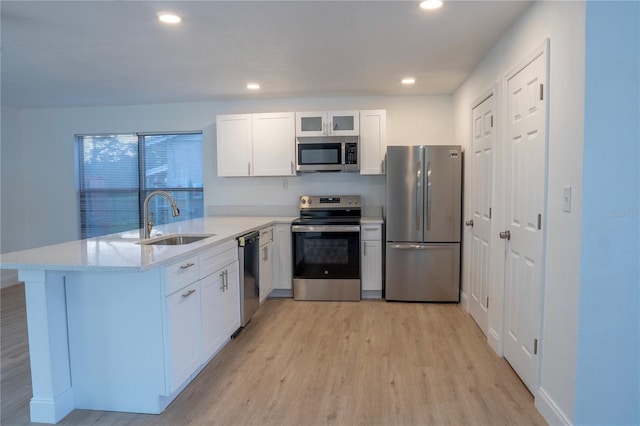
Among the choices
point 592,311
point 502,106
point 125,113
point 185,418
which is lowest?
point 185,418

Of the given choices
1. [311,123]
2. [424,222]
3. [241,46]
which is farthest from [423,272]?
[241,46]

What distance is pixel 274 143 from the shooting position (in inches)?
181

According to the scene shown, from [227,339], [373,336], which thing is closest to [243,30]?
[227,339]

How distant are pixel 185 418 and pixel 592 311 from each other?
6.88 feet

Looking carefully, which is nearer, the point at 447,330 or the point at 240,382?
the point at 240,382

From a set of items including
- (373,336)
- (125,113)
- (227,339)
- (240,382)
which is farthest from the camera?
(125,113)

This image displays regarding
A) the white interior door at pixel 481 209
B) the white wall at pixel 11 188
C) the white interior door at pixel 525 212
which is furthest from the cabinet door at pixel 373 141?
the white wall at pixel 11 188

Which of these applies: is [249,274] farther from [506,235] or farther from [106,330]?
[506,235]

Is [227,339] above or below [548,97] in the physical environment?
below

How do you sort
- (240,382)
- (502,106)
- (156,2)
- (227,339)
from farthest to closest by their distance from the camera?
(227,339) → (502,106) → (240,382) → (156,2)

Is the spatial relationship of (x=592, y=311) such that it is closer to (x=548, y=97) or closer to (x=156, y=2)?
(x=548, y=97)

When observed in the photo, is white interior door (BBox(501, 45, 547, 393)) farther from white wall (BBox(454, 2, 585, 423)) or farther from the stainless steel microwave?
the stainless steel microwave

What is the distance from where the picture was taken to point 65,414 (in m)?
2.20

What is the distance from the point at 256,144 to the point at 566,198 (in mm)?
3429
